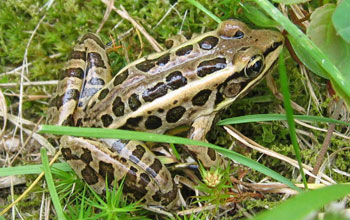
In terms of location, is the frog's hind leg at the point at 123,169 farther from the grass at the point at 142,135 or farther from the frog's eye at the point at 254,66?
the frog's eye at the point at 254,66

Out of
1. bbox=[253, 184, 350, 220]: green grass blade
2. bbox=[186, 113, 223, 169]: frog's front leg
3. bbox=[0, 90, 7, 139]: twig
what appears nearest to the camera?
bbox=[253, 184, 350, 220]: green grass blade

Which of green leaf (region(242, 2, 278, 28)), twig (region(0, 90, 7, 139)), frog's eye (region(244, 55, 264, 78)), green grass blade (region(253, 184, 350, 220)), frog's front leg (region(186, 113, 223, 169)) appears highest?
green leaf (region(242, 2, 278, 28))

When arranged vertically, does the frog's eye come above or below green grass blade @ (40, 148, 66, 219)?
above

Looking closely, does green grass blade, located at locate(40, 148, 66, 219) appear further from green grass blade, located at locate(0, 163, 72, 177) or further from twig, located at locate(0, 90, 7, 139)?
twig, located at locate(0, 90, 7, 139)

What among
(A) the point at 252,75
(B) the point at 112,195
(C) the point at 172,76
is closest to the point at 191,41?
(C) the point at 172,76

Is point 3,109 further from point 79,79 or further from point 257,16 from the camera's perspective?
point 257,16

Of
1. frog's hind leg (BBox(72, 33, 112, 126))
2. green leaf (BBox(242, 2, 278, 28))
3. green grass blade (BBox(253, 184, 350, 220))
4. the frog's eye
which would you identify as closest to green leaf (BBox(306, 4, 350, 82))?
green leaf (BBox(242, 2, 278, 28))

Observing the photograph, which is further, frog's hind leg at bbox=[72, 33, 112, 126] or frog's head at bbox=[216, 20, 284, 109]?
frog's hind leg at bbox=[72, 33, 112, 126]
